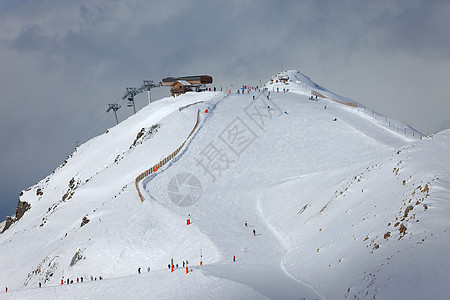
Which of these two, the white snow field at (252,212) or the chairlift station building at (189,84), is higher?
the chairlift station building at (189,84)

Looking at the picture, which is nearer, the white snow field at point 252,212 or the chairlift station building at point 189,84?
the white snow field at point 252,212

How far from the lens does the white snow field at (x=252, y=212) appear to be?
17156 mm

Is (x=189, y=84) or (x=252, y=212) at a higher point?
(x=189, y=84)

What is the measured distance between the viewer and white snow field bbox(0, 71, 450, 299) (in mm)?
17156

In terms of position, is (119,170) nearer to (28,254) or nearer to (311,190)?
(28,254)

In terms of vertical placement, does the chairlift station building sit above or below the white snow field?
above

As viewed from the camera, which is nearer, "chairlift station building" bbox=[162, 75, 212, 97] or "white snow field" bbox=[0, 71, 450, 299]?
"white snow field" bbox=[0, 71, 450, 299]

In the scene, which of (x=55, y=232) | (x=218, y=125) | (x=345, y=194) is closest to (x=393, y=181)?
(x=345, y=194)

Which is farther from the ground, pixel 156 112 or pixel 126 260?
pixel 156 112

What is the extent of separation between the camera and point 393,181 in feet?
78.4

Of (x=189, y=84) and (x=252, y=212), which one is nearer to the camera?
(x=252, y=212)

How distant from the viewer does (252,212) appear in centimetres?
3606

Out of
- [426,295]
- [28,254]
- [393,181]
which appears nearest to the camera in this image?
[426,295]

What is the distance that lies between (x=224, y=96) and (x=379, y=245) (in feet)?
187
